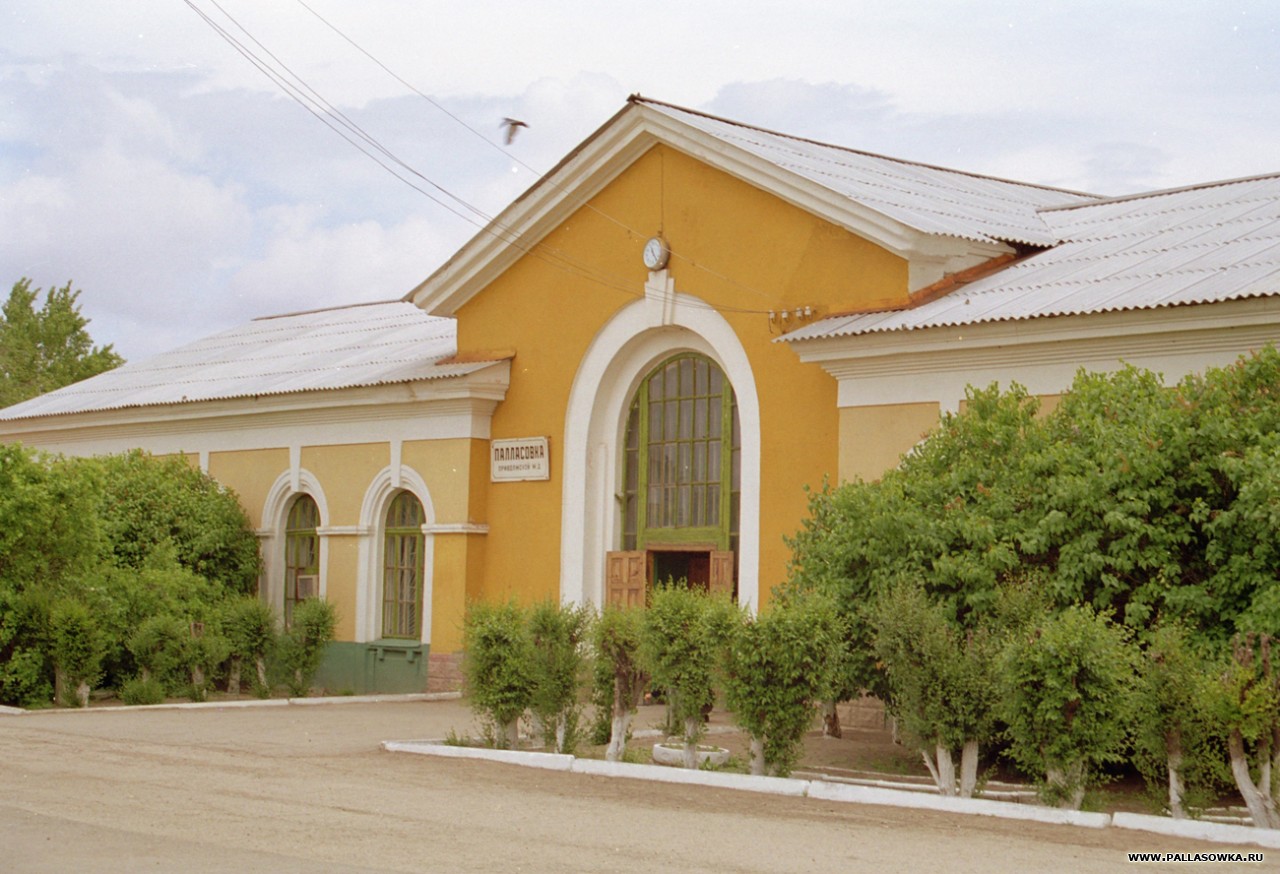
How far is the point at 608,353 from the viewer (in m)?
20.0

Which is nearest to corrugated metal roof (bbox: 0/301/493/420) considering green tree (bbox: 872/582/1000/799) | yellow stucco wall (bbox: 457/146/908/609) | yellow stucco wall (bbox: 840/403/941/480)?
yellow stucco wall (bbox: 457/146/908/609)

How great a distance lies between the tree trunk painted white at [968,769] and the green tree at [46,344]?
4269 cm

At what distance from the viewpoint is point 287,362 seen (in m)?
26.8

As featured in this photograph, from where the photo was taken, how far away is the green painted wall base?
21703 mm

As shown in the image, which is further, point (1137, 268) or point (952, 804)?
point (1137, 268)

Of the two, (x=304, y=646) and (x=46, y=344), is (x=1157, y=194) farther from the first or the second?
(x=46, y=344)

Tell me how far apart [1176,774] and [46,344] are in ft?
152

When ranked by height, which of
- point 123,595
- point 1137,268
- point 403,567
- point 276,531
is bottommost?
point 123,595

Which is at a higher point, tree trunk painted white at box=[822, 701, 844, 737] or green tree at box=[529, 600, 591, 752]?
green tree at box=[529, 600, 591, 752]

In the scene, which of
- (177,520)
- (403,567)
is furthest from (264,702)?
(177,520)

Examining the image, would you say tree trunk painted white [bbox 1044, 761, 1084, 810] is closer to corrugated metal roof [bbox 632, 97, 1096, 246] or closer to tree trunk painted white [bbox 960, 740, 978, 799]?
tree trunk painted white [bbox 960, 740, 978, 799]

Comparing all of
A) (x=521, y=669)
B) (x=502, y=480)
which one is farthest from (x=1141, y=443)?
(x=502, y=480)

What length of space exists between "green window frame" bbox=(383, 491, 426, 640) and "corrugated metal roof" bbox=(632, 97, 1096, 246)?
6.84 m

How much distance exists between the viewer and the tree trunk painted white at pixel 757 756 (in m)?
12.1
